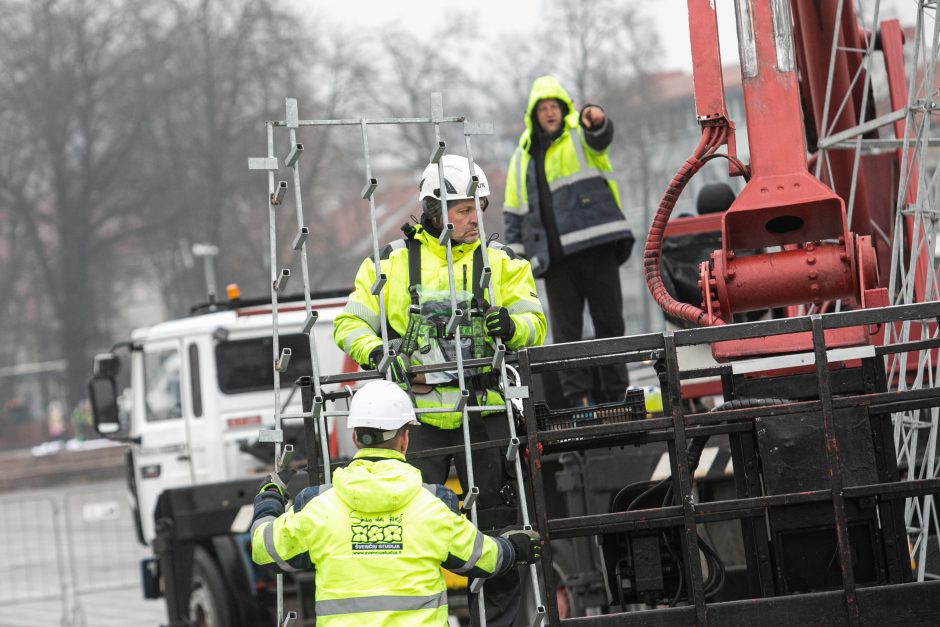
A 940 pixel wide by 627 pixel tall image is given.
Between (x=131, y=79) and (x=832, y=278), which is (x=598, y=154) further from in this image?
(x=131, y=79)

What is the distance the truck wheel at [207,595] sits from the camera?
1066cm

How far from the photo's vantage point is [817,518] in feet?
18.6

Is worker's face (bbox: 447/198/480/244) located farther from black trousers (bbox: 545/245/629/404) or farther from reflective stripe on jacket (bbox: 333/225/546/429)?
black trousers (bbox: 545/245/629/404)

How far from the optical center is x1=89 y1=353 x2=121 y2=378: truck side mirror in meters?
11.6

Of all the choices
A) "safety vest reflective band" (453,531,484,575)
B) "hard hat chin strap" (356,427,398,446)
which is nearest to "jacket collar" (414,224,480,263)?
"hard hat chin strap" (356,427,398,446)

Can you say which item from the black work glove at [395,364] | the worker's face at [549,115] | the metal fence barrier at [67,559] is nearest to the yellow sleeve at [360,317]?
the black work glove at [395,364]

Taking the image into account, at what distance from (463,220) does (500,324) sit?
568 millimetres

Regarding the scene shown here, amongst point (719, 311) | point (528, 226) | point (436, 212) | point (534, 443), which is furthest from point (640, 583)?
point (528, 226)

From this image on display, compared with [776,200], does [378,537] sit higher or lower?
lower

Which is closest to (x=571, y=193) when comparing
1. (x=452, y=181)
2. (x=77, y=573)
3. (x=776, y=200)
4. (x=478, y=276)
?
(x=776, y=200)

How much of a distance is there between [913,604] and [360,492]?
2196 mm

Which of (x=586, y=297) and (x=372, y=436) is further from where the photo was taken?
(x=586, y=297)

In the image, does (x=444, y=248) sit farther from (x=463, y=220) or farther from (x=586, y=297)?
(x=586, y=297)

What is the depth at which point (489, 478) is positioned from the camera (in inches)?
238
